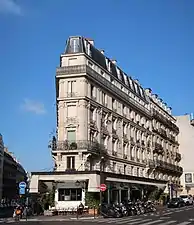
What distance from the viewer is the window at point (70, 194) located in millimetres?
40812

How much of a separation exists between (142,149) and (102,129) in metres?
15.8

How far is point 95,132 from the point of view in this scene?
156 ft

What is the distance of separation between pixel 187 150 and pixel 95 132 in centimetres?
4692

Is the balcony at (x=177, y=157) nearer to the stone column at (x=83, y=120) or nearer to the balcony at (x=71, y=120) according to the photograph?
the stone column at (x=83, y=120)

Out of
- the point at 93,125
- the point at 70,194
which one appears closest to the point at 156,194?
the point at 93,125

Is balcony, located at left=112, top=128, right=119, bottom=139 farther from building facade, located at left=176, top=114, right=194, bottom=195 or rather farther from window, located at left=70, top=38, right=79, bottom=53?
building facade, located at left=176, top=114, right=194, bottom=195

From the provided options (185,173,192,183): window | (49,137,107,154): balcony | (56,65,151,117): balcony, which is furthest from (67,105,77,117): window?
(185,173,192,183): window

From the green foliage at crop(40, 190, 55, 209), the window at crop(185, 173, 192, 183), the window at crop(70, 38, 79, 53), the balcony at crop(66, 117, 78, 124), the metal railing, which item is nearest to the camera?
the green foliage at crop(40, 190, 55, 209)

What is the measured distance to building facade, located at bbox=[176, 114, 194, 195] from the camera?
86562 mm

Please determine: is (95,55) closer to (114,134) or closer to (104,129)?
(104,129)

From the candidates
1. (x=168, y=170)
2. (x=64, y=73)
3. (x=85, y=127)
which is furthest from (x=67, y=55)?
(x=168, y=170)

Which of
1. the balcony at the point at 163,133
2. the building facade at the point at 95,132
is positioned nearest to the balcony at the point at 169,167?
the building facade at the point at 95,132

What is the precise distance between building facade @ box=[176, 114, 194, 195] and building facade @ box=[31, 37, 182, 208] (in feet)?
78.9

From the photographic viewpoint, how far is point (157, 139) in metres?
71.8
